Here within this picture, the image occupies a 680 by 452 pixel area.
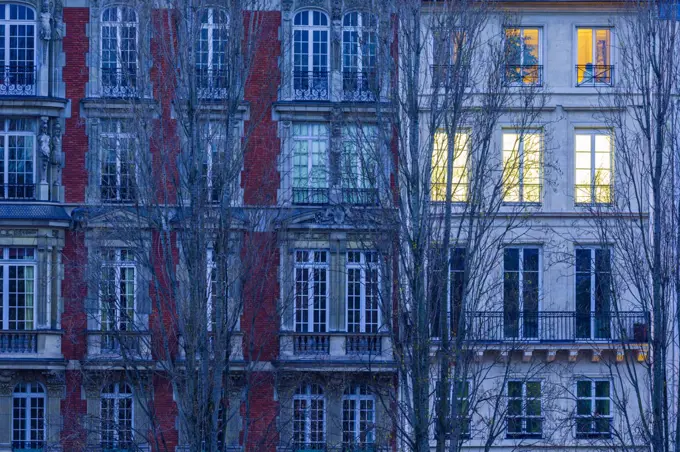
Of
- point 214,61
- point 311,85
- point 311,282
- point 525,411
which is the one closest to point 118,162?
point 214,61

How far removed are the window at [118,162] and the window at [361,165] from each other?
456cm

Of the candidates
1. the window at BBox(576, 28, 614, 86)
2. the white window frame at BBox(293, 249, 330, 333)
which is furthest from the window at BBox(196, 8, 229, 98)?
the window at BBox(576, 28, 614, 86)

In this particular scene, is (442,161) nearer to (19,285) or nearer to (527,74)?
(527,74)

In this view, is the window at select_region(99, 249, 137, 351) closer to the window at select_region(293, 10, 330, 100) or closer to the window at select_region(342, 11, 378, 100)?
the window at select_region(293, 10, 330, 100)

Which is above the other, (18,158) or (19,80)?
(19,80)

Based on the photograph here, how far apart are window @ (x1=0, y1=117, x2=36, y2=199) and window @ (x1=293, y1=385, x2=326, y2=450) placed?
792 centimetres

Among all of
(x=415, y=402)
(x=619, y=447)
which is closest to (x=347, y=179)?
(x=415, y=402)

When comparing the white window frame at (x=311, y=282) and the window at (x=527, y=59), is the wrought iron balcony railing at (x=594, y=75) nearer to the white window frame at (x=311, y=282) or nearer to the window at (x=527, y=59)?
the window at (x=527, y=59)

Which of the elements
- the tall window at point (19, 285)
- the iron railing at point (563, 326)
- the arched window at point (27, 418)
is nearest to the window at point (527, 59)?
the iron railing at point (563, 326)

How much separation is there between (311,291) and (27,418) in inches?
285

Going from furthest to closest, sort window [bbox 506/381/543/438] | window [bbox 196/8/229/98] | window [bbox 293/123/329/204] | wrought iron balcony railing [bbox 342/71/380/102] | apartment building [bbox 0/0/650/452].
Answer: window [bbox 293/123/329/204]
wrought iron balcony railing [bbox 342/71/380/102]
apartment building [bbox 0/0/650/452]
window [bbox 506/381/543/438]
window [bbox 196/8/229/98]

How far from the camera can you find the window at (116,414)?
30.9 m

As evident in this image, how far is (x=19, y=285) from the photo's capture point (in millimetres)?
32094

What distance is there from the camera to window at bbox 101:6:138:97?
29.8m
